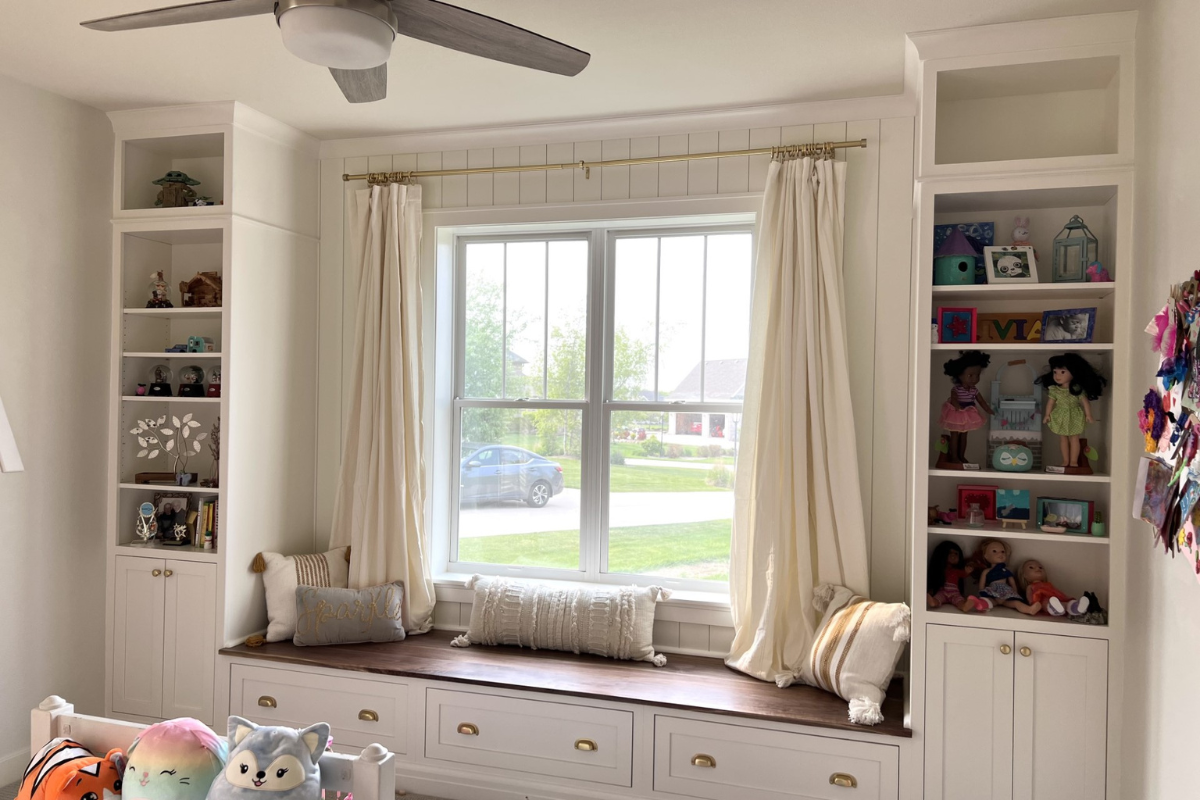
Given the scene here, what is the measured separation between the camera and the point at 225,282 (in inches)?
130

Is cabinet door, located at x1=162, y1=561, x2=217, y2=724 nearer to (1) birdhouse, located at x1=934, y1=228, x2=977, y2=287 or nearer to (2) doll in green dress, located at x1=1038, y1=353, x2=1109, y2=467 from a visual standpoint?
(1) birdhouse, located at x1=934, y1=228, x2=977, y2=287

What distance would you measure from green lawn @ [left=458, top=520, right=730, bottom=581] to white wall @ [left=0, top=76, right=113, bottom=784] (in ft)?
5.23

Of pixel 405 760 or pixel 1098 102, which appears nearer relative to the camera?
pixel 1098 102

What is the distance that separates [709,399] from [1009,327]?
3.93ft

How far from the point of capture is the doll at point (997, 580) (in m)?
2.67

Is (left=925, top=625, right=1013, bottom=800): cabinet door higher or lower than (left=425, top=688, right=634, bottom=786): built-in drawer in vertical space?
higher

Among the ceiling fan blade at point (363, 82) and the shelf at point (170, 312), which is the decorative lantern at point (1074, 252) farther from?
the shelf at point (170, 312)

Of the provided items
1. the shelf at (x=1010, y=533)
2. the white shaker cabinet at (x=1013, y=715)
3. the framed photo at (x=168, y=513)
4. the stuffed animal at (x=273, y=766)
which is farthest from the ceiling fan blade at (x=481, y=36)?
the framed photo at (x=168, y=513)

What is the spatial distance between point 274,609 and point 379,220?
172 centimetres

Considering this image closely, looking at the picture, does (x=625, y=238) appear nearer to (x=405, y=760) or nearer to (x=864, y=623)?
(x=864, y=623)

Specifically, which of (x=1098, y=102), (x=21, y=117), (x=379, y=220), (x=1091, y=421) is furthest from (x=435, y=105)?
(x=1091, y=421)

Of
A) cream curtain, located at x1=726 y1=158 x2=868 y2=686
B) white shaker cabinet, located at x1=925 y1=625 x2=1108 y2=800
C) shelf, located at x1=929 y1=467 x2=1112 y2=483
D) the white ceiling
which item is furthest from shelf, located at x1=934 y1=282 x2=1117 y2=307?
white shaker cabinet, located at x1=925 y1=625 x2=1108 y2=800

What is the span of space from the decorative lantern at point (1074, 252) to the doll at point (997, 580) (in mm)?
905

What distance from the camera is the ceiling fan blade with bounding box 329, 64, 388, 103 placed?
2102mm
